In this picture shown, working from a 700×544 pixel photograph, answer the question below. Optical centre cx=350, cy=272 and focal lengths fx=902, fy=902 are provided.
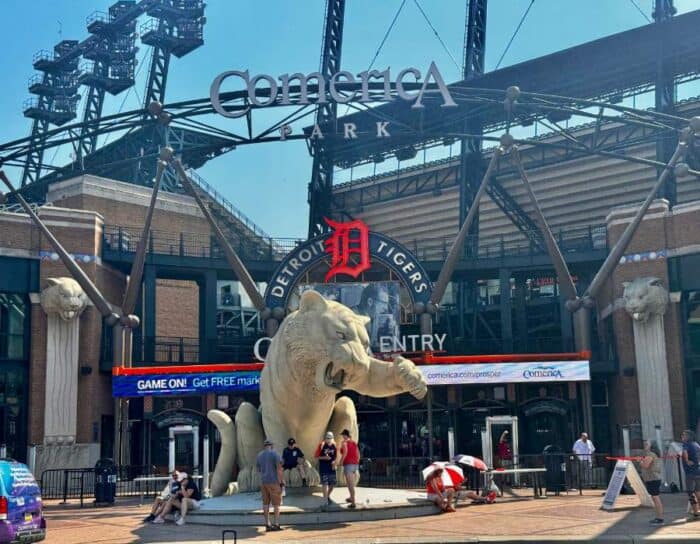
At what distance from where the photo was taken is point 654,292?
108 feet

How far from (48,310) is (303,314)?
20.3m

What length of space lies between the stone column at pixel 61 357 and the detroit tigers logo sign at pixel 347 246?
9488 mm

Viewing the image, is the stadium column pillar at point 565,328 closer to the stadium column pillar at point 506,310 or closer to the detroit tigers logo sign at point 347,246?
the stadium column pillar at point 506,310

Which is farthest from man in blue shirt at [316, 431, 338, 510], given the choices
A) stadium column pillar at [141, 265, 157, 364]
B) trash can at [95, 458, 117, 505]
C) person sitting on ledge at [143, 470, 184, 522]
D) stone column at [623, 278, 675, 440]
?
stadium column pillar at [141, 265, 157, 364]

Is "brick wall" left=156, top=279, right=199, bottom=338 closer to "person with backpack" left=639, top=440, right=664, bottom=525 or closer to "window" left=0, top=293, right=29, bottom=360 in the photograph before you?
"window" left=0, top=293, right=29, bottom=360

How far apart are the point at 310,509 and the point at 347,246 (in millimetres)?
19394

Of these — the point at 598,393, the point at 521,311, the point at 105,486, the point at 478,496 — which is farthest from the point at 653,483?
the point at 521,311

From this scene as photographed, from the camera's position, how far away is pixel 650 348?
1312 inches

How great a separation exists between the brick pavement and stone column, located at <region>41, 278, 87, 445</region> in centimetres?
1403

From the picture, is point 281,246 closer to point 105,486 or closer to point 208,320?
point 208,320

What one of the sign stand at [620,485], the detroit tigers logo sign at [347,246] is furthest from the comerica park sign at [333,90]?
the sign stand at [620,485]

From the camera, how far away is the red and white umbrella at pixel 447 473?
57.9ft

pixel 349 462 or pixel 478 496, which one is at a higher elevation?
pixel 349 462

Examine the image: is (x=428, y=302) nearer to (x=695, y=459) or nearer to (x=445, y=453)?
(x=445, y=453)
